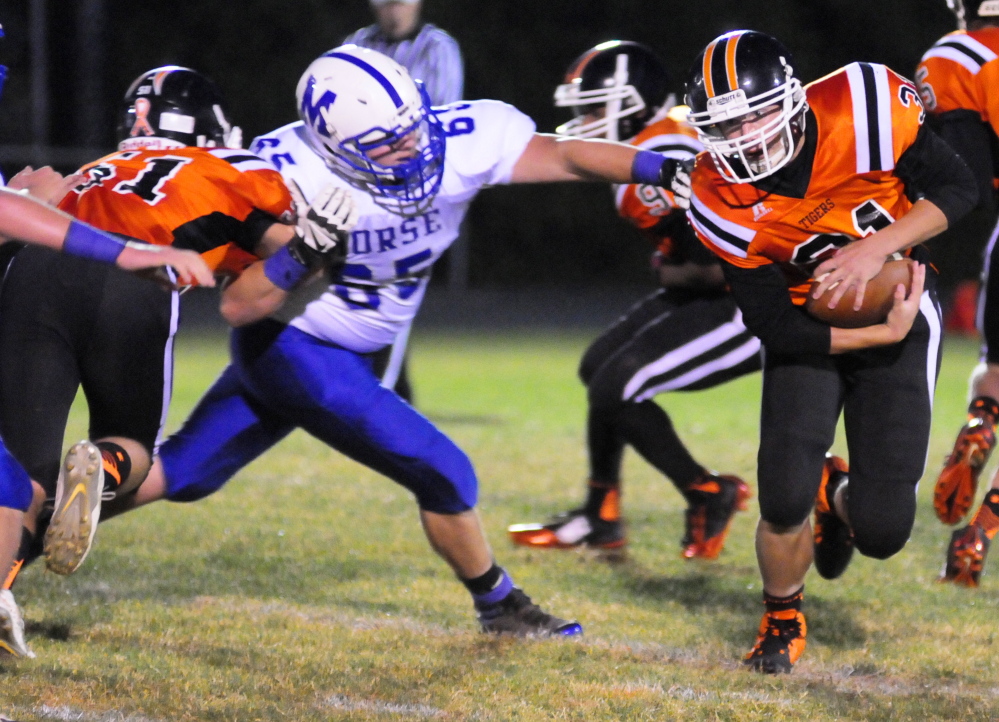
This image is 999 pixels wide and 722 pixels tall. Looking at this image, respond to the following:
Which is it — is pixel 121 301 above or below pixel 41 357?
above

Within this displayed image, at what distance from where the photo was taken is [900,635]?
3.42 meters

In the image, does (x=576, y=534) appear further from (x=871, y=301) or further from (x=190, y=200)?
(x=190, y=200)

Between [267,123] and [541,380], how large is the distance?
6.32m

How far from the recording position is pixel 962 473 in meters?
3.71

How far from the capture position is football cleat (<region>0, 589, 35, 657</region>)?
285 centimetres

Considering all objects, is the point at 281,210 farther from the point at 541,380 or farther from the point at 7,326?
the point at 541,380

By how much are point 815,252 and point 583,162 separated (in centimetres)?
64

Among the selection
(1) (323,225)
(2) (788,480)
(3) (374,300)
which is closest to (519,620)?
(2) (788,480)

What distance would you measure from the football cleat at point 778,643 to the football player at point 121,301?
1.41 meters

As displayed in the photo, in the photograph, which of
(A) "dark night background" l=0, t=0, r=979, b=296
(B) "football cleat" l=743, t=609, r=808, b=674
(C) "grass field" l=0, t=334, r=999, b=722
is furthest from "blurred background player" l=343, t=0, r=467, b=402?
(A) "dark night background" l=0, t=0, r=979, b=296

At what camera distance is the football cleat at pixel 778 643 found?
309 centimetres

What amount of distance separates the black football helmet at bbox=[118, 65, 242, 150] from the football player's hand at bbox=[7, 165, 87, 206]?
0.88ft

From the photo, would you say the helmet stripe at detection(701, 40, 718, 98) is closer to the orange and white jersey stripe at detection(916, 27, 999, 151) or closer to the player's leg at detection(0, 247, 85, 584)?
the orange and white jersey stripe at detection(916, 27, 999, 151)

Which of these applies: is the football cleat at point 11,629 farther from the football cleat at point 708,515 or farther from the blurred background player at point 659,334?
the football cleat at point 708,515
